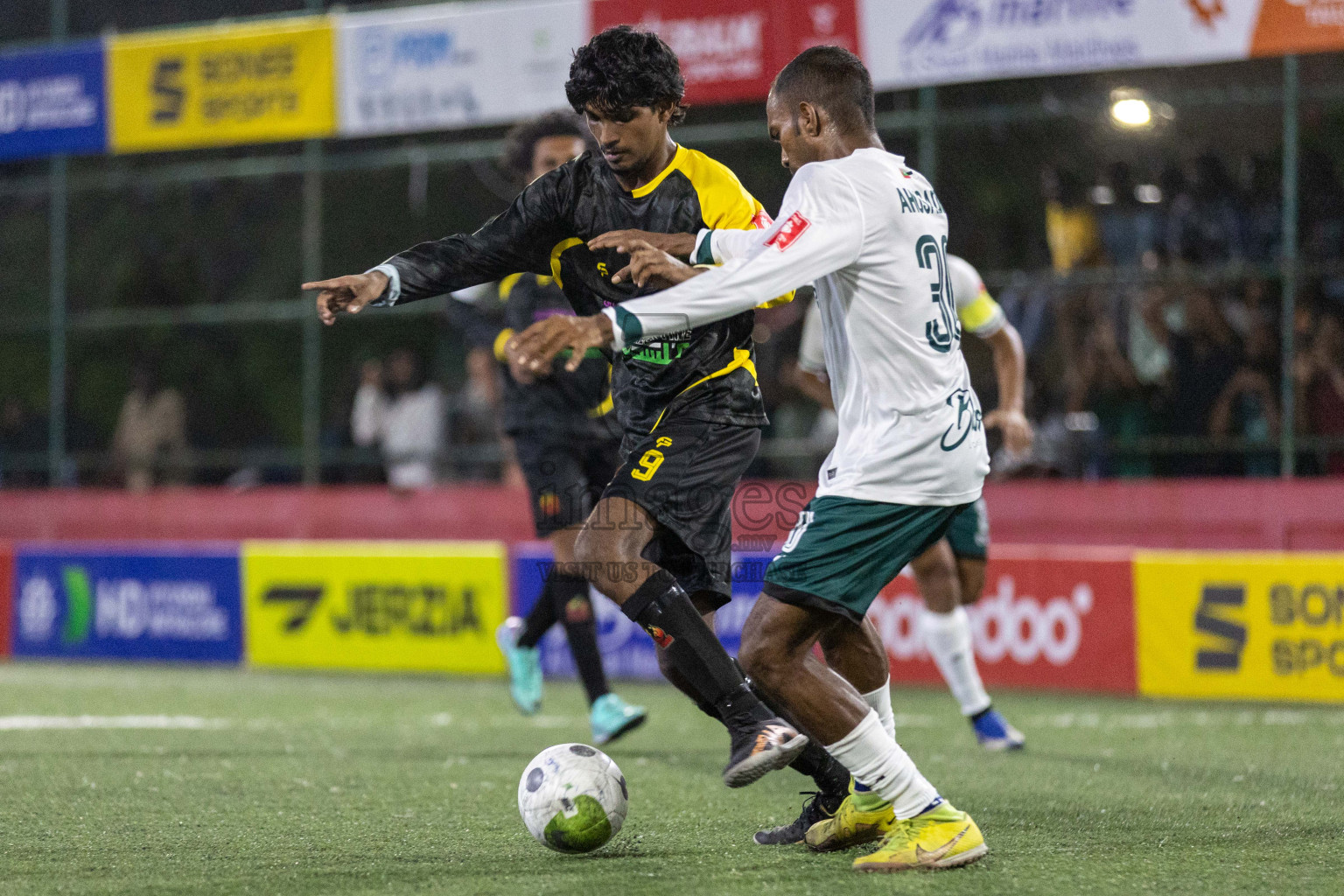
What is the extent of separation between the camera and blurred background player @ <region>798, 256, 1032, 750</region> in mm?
6758

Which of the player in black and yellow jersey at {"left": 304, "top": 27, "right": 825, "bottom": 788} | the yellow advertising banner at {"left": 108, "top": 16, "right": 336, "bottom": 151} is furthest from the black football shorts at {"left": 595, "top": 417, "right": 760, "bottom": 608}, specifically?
the yellow advertising banner at {"left": 108, "top": 16, "right": 336, "bottom": 151}

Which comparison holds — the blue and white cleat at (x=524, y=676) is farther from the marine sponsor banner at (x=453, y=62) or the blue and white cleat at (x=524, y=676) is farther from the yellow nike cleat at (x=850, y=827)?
the marine sponsor banner at (x=453, y=62)

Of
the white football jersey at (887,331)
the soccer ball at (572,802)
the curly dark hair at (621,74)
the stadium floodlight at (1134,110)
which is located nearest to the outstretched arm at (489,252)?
the curly dark hair at (621,74)

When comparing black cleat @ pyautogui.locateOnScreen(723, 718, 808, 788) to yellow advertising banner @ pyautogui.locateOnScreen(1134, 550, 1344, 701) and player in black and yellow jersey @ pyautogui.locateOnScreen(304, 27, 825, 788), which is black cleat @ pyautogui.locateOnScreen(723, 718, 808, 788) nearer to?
player in black and yellow jersey @ pyautogui.locateOnScreen(304, 27, 825, 788)

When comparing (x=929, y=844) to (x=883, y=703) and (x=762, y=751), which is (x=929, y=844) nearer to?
(x=762, y=751)

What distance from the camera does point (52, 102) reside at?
1413 cm

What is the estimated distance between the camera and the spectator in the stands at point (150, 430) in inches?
589

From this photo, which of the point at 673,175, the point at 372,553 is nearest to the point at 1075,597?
the point at 372,553

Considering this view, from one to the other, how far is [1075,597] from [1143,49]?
144 inches

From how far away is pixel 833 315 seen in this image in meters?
4.18

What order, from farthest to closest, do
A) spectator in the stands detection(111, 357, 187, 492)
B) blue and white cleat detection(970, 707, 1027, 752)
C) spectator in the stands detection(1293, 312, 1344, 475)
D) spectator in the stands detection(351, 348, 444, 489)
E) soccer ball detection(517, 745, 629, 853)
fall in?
spectator in the stands detection(111, 357, 187, 492) → spectator in the stands detection(351, 348, 444, 489) → spectator in the stands detection(1293, 312, 1344, 475) → blue and white cleat detection(970, 707, 1027, 752) → soccer ball detection(517, 745, 629, 853)

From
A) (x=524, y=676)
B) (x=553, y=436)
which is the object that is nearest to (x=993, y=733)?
(x=524, y=676)

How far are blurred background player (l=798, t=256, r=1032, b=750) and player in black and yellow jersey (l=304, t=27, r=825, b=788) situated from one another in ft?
6.95

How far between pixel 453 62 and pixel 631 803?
8586 millimetres
